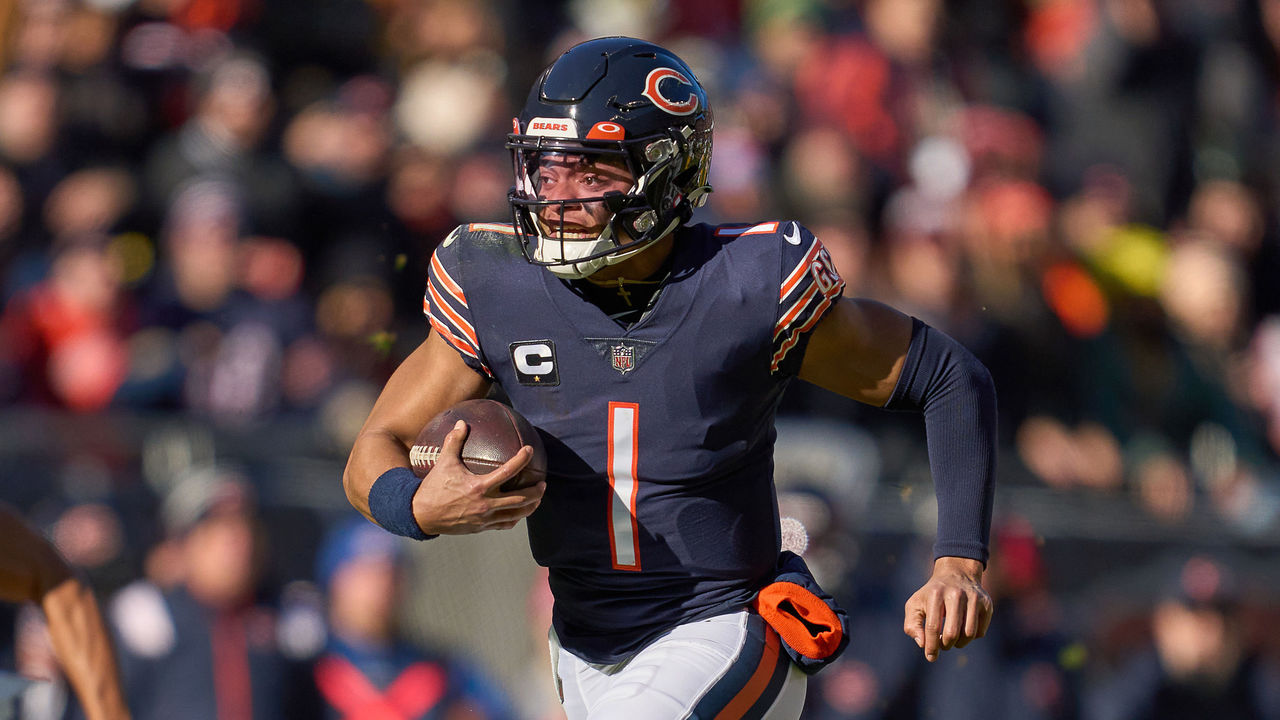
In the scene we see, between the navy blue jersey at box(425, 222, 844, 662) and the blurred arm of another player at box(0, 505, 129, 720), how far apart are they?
4.44ft

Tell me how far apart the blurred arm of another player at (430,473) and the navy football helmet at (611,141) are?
15.6 inches

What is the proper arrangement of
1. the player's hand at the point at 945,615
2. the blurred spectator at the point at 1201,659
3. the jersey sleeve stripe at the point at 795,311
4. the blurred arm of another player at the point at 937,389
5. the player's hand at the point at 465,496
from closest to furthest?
the player's hand at the point at 465,496 → the player's hand at the point at 945,615 → the jersey sleeve stripe at the point at 795,311 → the blurred arm of another player at the point at 937,389 → the blurred spectator at the point at 1201,659

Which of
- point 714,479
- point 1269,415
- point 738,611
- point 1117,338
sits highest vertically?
point 714,479

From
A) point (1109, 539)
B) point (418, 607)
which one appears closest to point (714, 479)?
point (418, 607)

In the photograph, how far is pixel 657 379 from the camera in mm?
3354

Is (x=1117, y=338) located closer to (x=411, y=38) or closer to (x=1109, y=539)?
(x=1109, y=539)

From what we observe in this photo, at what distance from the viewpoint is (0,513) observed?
3992 mm

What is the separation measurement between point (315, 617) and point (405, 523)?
311 centimetres

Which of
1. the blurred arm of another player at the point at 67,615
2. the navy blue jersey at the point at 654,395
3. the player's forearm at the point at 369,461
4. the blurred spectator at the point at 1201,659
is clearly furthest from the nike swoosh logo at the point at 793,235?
the blurred spectator at the point at 1201,659

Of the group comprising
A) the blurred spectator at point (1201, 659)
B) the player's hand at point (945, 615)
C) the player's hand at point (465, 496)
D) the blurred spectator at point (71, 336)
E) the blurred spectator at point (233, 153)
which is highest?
the player's hand at point (465, 496)

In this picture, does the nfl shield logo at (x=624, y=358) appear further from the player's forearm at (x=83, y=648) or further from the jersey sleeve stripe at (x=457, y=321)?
the player's forearm at (x=83, y=648)

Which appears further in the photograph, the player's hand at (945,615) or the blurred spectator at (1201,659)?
the blurred spectator at (1201,659)

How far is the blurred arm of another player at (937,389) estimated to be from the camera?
3.42 m

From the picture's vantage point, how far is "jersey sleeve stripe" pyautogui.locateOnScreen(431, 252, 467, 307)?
3.48 meters
